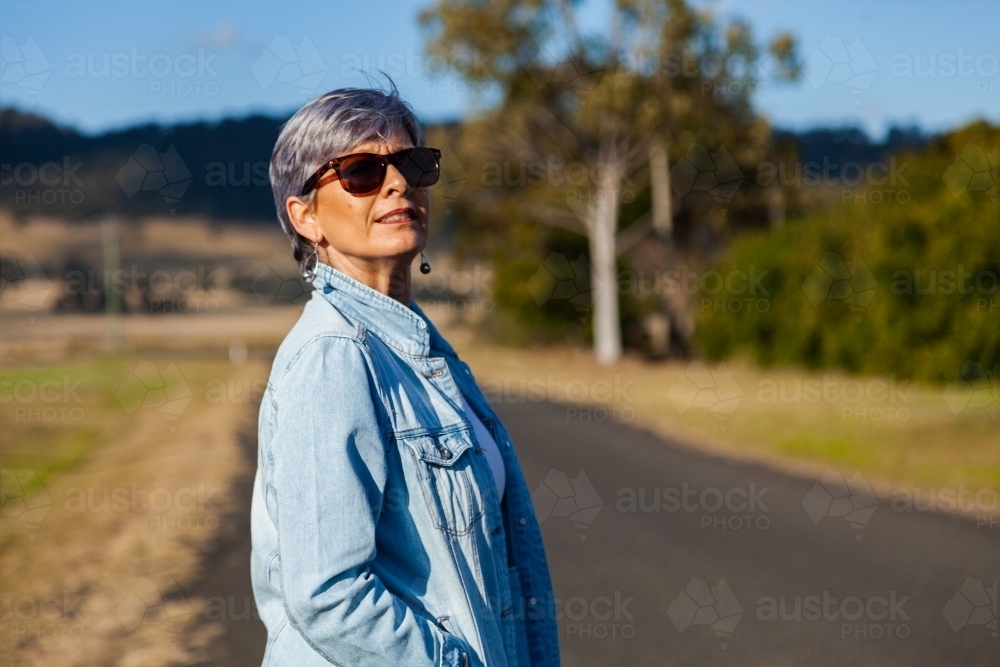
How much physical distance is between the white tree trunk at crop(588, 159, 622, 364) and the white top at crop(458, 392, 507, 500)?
29.3m

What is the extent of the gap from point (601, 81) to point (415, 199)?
2828 centimetres

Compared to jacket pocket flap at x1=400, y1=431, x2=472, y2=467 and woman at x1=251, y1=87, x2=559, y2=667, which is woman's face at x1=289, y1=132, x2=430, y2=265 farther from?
jacket pocket flap at x1=400, y1=431, x2=472, y2=467

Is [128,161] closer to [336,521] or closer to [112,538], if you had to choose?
[112,538]

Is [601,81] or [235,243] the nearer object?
[601,81]

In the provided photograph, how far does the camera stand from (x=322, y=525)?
6.12ft

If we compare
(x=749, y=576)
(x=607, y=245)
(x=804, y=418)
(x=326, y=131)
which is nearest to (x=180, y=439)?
(x=804, y=418)

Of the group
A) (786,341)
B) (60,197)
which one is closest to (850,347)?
(786,341)

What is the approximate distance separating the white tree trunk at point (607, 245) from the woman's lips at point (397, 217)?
29315mm

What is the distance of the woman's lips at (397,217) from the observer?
2303mm

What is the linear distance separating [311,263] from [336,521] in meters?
0.74

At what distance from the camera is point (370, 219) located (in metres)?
2.30

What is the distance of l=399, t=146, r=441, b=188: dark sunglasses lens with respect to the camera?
235cm

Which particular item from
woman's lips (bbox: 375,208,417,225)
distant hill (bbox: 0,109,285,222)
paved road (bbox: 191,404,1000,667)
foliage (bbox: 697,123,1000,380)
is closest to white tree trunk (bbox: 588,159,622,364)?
foliage (bbox: 697,123,1000,380)

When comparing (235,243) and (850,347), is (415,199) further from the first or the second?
(235,243)
